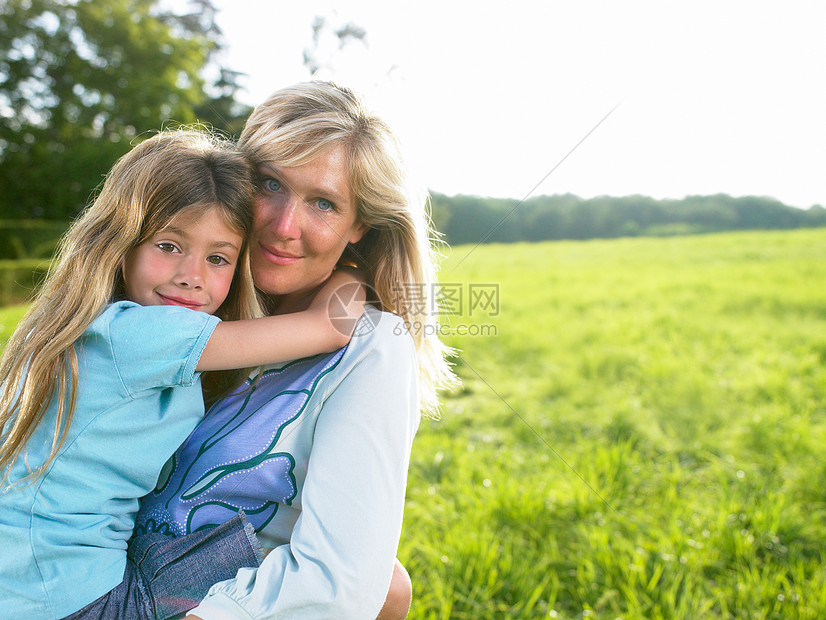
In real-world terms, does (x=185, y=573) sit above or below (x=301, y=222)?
below

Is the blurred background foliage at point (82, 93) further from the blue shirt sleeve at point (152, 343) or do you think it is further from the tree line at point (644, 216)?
the blue shirt sleeve at point (152, 343)

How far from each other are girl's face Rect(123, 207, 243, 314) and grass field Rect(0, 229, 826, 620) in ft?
3.97

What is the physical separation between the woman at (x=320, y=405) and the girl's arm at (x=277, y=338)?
0.05 meters

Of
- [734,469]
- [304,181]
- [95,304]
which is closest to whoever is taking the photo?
[95,304]

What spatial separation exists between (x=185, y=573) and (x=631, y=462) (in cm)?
243

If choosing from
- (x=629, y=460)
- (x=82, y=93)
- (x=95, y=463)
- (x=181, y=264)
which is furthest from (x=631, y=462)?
(x=82, y=93)

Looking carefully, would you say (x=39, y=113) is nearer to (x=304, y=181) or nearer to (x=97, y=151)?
(x=97, y=151)

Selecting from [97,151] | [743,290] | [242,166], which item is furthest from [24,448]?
[97,151]

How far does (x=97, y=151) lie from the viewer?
47.4 ft

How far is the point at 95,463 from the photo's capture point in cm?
123

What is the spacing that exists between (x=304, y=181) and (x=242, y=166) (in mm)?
161

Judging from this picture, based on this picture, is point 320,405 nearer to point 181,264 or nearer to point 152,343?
point 152,343

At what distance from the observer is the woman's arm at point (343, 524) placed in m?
1.15

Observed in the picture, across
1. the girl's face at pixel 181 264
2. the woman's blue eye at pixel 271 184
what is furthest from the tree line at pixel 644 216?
the girl's face at pixel 181 264
